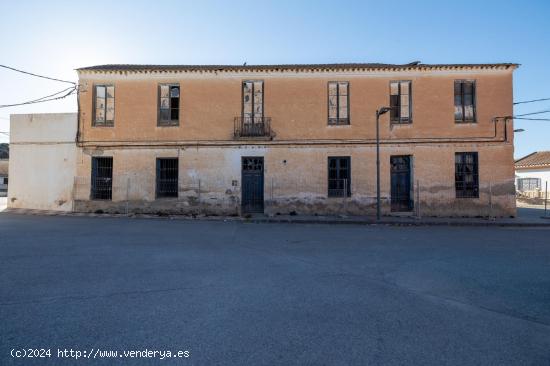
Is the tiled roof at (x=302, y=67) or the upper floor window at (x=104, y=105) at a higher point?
the tiled roof at (x=302, y=67)

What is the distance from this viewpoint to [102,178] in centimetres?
1814

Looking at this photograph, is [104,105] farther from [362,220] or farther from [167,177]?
[362,220]

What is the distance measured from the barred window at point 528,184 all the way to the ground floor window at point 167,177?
107 feet

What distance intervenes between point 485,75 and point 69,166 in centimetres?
2164

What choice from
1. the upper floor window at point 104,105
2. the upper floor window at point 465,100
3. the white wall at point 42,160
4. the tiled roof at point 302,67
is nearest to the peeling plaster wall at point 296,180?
the white wall at point 42,160

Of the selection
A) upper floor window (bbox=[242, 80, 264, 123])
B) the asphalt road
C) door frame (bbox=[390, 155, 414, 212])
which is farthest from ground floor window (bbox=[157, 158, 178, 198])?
door frame (bbox=[390, 155, 414, 212])

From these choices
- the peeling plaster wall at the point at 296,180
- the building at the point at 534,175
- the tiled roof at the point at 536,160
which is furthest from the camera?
the tiled roof at the point at 536,160

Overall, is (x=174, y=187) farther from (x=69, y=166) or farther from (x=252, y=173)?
(x=69, y=166)

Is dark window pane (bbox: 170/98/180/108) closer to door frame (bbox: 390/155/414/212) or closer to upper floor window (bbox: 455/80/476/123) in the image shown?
door frame (bbox: 390/155/414/212)

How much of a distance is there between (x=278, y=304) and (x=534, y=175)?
37.9 m

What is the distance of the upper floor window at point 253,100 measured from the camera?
1781cm

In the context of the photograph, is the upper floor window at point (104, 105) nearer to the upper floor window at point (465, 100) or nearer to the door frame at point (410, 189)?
the door frame at point (410, 189)

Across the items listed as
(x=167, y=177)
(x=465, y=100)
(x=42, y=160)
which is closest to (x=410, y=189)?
(x=465, y=100)

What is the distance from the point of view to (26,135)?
18.7 m
